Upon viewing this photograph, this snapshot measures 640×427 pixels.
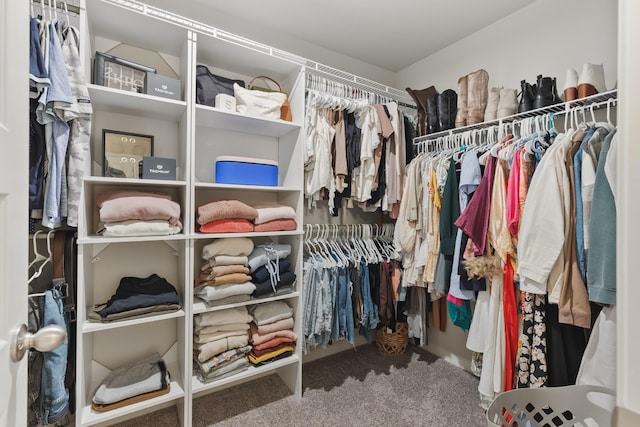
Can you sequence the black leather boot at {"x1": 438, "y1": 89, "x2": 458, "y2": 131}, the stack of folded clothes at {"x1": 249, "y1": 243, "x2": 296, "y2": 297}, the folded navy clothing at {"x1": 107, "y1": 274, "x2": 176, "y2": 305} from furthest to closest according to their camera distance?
the black leather boot at {"x1": 438, "y1": 89, "x2": 458, "y2": 131} → the stack of folded clothes at {"x1": 249, "y1": 243, "x2": 296, "y2": 297} → the folded navy clothing at {"x1": 107, "y1": 274, "x2": 176, "y2": 305}

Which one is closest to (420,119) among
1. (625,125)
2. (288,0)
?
(288,0)

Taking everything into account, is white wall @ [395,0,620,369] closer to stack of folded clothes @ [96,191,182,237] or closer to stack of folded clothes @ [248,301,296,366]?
stack of folded clothes @ [248,301,296,366]

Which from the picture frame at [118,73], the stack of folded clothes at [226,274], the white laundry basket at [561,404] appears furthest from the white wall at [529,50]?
the picture frame at [118,73]

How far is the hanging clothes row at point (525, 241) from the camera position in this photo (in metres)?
1.33

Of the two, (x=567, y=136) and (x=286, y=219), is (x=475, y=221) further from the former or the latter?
(x=286, y=219)

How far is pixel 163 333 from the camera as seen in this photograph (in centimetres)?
186

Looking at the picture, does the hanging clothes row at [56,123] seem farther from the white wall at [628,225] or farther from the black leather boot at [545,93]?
the black leather boot at [545,93]

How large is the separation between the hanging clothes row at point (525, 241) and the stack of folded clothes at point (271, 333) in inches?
39.2

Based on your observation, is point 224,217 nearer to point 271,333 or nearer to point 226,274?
point 226,274

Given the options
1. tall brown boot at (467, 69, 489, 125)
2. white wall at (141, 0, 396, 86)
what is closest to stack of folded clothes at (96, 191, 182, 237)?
white wall at (141, 0, 396, 86)

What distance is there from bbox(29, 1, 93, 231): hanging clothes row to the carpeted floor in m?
1.35

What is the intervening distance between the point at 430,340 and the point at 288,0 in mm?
2838

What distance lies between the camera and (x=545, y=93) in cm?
169

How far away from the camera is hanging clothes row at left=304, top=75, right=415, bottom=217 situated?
2.03 metres
